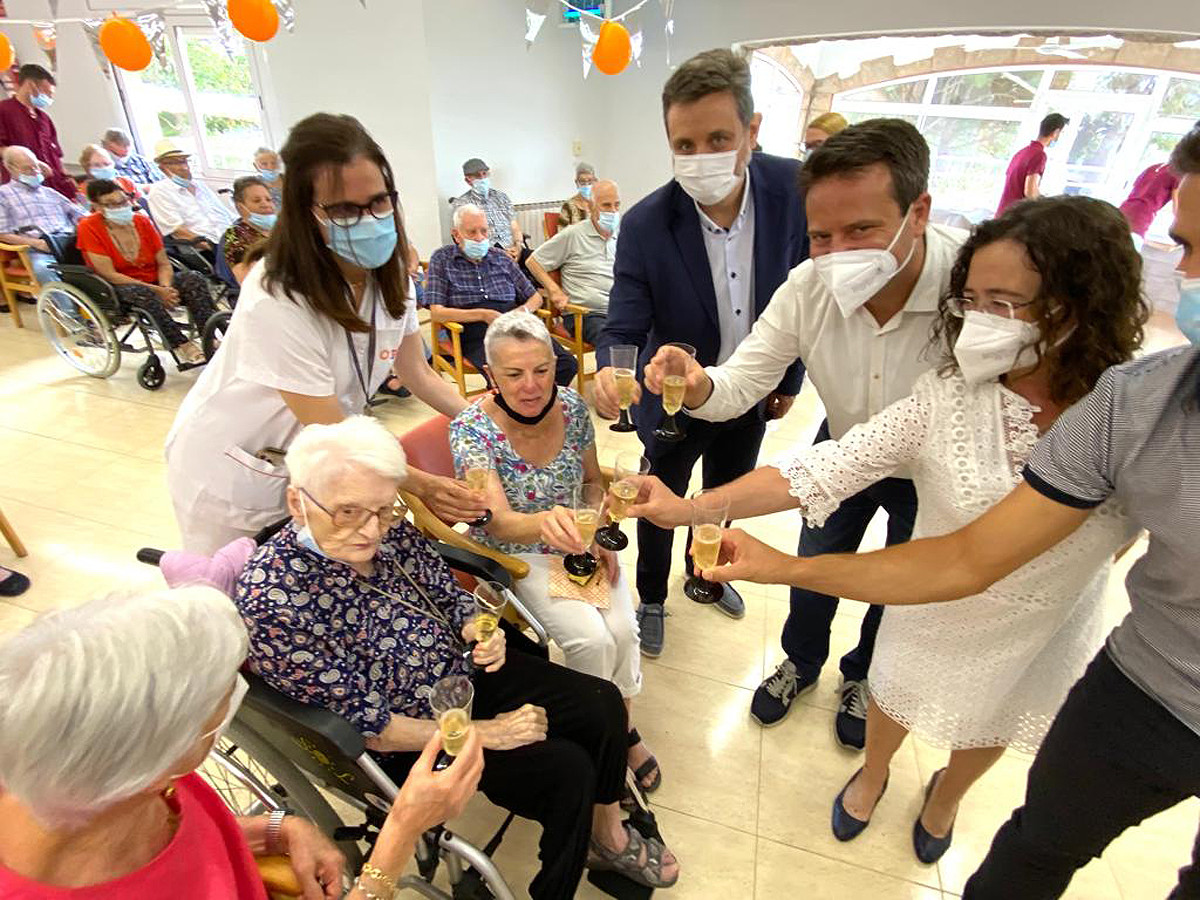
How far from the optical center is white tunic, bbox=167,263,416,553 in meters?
1.68

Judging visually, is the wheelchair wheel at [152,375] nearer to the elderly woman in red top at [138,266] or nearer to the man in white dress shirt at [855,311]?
the elderly woman in red top at [138,266]

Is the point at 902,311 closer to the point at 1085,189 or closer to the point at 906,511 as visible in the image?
the point at 906,511

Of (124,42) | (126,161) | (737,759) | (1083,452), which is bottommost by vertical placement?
(737,759)

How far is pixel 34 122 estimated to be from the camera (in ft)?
22.1

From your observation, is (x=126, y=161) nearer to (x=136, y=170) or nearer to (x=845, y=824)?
(x=136, y=170)

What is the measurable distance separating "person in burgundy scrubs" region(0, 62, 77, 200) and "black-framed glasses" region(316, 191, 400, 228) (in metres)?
6.90

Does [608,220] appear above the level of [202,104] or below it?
below

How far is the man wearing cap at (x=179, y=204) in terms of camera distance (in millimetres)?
6071

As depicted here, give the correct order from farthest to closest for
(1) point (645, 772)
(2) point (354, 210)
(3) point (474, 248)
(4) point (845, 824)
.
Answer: (3) point (474, 248)
(1) point (645, 772)
(4) point (845, 824)
(2) point (354, 210)

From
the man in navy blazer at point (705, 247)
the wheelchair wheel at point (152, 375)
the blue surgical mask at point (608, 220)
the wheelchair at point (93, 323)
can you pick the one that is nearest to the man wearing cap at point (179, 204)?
the wheelchair at point (93, 323)

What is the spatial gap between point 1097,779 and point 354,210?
83.5 inches

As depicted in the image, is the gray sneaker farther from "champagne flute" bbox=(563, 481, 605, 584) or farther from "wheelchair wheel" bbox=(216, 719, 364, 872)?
"wheelchair wheel" bbox=(216, 719, 364, 872)

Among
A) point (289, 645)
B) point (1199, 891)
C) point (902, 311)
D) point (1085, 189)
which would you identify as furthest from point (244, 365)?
point (1085, 189)

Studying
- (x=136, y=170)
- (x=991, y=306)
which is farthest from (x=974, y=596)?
(x=136, y=170)
